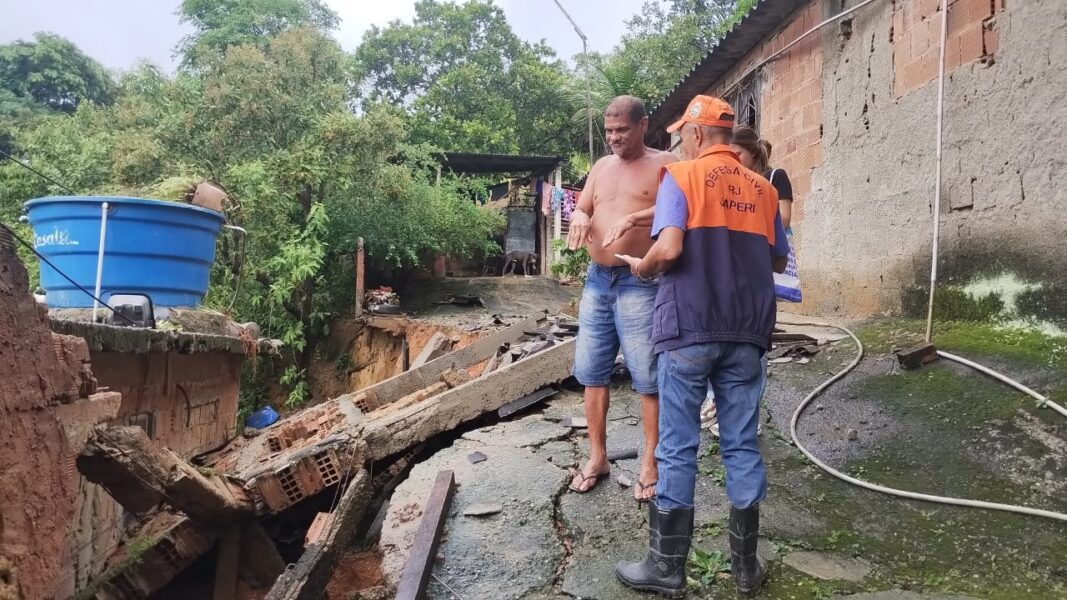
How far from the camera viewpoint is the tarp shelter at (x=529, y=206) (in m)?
17.1

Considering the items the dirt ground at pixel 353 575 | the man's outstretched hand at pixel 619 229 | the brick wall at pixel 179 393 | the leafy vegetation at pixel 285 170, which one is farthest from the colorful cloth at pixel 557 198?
the man's outstretched hand at pixel 619 229

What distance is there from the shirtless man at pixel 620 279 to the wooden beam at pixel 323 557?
134cm

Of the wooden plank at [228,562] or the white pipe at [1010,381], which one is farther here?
the wooden plank at [228,562]

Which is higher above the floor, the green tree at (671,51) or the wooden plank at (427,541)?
the green tree at (671,51)

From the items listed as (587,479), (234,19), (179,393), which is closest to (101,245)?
(179,393)

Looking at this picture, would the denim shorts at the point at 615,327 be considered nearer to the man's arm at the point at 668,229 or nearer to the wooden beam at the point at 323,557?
the man's arm at the point at 668,229

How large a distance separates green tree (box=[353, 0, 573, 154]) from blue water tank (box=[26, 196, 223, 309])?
15339 mm

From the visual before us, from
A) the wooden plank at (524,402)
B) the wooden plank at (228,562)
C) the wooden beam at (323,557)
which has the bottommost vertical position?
the wooden plank at (228,562)

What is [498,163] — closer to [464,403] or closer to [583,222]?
[464,403]

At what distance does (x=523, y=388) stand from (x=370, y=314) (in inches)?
359

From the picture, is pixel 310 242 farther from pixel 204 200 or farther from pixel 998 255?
pixel 998 255

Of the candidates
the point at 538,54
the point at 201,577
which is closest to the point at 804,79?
the point at 201,577

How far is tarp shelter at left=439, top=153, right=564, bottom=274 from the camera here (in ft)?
56.0

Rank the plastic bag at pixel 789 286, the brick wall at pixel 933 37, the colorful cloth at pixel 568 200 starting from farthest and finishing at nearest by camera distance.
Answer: the colorful cloth at pixel 568 200
the brick wall at pixel 933 37
the plastic bag at pixel 789 286
